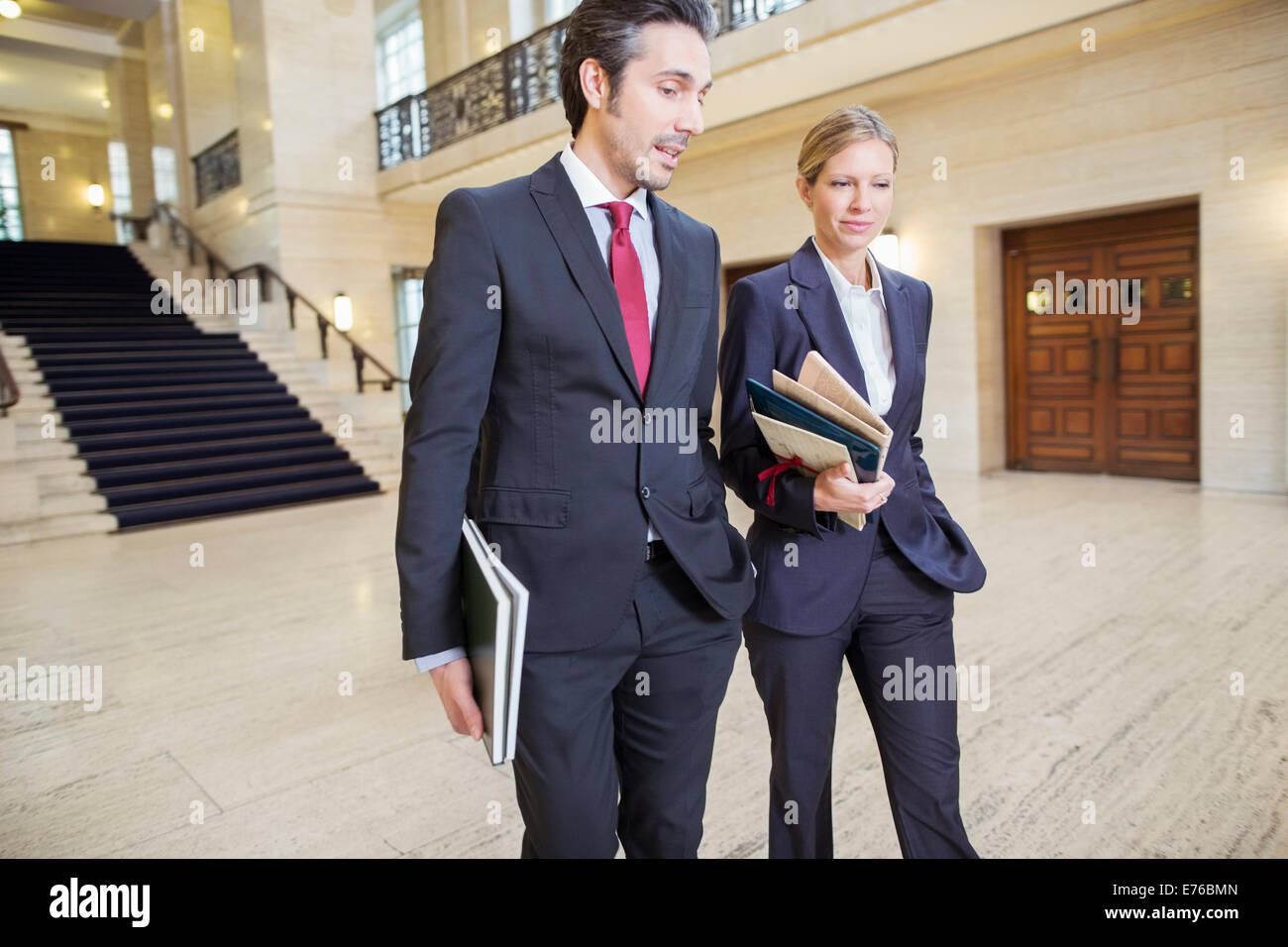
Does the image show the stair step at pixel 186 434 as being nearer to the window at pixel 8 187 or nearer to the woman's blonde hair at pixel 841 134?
the woman's blonde hair at pixel 841 134

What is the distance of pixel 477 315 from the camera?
135cm

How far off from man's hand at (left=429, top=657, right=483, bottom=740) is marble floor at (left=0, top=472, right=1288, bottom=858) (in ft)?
4.24

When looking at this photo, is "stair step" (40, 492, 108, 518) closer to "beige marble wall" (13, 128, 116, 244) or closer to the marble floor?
the marble floor

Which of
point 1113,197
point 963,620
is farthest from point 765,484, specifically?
point 1113,197

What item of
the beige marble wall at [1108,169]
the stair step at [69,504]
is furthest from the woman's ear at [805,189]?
the stair step at [69,504]

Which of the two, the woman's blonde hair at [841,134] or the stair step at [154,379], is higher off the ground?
the stair step at [154,379]

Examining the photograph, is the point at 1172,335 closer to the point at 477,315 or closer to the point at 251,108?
the point at 477,315

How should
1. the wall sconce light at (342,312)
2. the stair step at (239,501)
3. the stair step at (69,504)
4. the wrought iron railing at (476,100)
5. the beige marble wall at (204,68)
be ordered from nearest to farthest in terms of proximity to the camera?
the stair step at (69,504), the stair step at (239,501), the wrought iron railing at (476,100), the wall sconce light at (342,312), the beige marble wall at (204,68)

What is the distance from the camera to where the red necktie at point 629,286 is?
4.85ft

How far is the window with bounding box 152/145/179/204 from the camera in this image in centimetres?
1791

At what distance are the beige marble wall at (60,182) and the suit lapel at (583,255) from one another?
25.4 m

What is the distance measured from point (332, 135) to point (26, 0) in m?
9.00

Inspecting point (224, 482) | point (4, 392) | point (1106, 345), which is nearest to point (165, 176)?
point (4, 392)

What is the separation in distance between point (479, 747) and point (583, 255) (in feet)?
7.63
